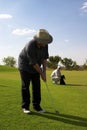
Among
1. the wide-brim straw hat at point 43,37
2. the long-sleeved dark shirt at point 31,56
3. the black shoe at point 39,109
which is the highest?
the wide-brim straw hat at point 43,37

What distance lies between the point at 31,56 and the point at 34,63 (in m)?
0.18

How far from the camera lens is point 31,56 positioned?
287 inches

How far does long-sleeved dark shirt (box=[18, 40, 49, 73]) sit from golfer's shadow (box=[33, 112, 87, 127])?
114cm

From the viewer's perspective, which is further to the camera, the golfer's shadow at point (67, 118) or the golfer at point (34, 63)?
the golfer at point (34, 63)

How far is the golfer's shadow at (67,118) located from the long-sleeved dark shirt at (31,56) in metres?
1.14

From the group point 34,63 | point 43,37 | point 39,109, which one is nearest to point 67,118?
point 39,109

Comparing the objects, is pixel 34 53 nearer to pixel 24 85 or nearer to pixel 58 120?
pixel 24 85

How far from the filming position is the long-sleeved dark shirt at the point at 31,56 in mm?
7289

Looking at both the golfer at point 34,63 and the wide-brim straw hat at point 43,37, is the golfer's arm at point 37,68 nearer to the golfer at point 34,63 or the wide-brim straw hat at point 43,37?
the golfer at point 34,63

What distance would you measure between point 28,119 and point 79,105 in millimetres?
2630

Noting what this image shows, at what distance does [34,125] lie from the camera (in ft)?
21.4

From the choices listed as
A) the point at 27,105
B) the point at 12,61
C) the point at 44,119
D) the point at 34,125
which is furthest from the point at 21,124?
the point at 12,61

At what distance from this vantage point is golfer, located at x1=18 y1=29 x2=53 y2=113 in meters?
7.24

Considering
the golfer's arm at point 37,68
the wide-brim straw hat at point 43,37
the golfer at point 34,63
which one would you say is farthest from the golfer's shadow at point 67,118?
the wide-brim straw hat at point 43,37
